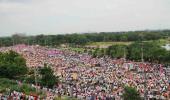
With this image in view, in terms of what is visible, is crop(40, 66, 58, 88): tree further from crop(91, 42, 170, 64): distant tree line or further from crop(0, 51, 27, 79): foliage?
crop(91, 42, 170, 64): distant tree line

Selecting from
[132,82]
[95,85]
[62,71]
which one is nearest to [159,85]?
[132,82]

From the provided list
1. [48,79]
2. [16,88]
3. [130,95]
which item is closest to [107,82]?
[48,79]

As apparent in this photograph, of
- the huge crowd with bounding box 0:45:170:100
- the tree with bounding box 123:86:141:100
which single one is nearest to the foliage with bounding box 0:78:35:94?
the huge crowd with bounding box 0:45:170:100

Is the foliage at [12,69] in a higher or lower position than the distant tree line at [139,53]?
higher

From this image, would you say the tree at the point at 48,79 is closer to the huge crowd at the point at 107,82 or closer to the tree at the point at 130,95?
the huge crowd at the point at 107,82

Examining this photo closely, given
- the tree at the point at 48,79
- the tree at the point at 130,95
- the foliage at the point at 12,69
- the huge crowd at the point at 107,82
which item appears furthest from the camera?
the foliage at the point at 12,69

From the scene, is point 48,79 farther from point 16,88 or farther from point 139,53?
point 139,53

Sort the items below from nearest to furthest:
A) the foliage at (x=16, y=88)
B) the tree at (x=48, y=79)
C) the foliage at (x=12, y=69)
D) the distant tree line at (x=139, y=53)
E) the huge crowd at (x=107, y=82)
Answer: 1. the foliage at (x=16, y=88)
2. the huge crowd at (x=107, y=82)
3. the tree at (x=48, y=79)
4. the foliage at (x=12, y=69)
5. the distant tree line at (x=139, y=53)

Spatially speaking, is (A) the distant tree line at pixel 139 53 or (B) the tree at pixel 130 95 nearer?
(B) the tree at pixel 130 95

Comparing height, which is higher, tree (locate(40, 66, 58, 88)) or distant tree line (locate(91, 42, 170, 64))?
tree (locate(40, 66, 58, 88))

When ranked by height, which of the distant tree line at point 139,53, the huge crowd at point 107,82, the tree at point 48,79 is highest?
the tree at point 48,79

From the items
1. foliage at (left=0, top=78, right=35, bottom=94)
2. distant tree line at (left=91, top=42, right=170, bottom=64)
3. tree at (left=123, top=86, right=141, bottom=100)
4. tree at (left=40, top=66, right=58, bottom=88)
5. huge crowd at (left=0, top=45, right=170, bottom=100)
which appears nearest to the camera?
tree at (left=123, top=86, right=141, bottom=100)

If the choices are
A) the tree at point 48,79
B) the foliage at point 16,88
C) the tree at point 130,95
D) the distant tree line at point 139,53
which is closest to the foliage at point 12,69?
the tree at point 48,79
